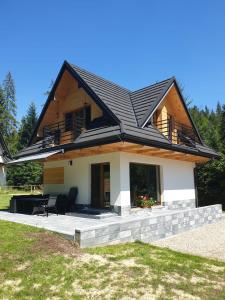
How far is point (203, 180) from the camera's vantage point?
87.6ft

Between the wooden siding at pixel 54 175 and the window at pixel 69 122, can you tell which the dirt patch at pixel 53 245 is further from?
the window at pixel 69 122

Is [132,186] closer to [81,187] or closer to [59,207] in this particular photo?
[81,187]

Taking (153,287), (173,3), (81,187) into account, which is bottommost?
(153,287)

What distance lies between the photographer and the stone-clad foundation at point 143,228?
952 centimetres

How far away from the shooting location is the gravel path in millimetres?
10938

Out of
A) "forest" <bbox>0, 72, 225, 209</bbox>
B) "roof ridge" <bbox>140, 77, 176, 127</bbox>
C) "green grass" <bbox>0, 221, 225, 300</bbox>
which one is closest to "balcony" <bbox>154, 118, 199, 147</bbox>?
"roof ridge" <bbox>140, 77, 176, 127</bbox>

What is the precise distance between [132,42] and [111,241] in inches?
488

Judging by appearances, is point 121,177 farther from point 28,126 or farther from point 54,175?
point 28,126

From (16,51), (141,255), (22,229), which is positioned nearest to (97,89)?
(16,51)

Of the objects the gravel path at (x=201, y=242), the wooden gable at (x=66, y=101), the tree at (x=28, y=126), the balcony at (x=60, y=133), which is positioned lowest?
the gravel path at (x=201, y=242)

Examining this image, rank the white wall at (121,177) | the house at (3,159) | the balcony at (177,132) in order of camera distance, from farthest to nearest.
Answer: the house at (3,159) → the balcony at (177,132) → the white wall at (121,177)

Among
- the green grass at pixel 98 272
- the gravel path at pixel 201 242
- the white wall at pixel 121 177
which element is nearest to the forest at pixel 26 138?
the white wall at pixel 121 177

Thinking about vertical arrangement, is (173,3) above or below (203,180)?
above

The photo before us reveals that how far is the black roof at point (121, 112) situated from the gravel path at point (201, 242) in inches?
204
